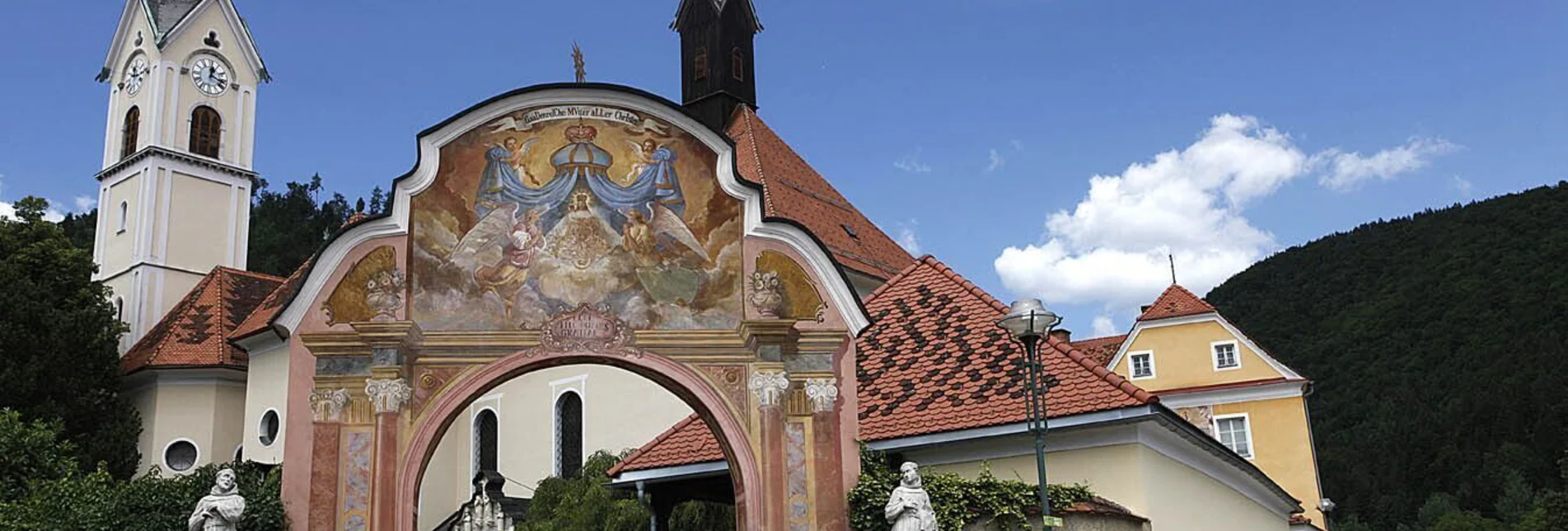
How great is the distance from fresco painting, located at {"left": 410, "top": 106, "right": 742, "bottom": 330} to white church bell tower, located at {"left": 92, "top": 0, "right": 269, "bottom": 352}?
2694 centimetres

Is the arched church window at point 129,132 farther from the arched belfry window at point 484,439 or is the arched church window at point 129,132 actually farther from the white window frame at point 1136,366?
the white window frame at point 1136,366

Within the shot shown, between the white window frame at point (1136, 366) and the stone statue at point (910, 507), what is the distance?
759 inches

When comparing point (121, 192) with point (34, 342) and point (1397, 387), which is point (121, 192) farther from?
point (1397, 387)

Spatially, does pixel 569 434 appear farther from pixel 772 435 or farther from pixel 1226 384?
pixel 772 435

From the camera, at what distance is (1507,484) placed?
2377 inches

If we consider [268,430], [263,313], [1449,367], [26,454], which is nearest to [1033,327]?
[26,454]

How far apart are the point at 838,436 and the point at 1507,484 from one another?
56.1m

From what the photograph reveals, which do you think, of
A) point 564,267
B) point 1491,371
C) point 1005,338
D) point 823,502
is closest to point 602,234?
point 564,267

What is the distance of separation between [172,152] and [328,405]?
94.9 feet

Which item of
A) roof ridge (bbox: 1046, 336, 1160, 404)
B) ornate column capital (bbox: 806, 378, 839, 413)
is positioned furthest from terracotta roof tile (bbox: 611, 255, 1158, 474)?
ornate column capital (bbox: 806, 378, 839, 413)

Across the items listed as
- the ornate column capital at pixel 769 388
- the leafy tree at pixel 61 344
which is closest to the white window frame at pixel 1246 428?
the ornate column capital at pixel 769 388

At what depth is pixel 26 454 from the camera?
74.7 feet

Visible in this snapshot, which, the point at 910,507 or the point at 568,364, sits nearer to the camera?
the point at 910,507

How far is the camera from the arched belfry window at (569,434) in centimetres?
3136
